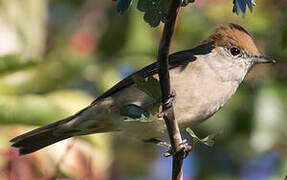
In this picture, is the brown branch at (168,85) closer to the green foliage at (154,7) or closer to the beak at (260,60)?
the green foliage at (154,7)

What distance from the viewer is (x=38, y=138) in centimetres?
450

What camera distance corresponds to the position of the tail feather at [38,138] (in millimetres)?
4383

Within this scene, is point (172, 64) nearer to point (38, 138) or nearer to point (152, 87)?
point (38, 138)

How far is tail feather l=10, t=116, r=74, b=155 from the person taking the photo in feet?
14.4

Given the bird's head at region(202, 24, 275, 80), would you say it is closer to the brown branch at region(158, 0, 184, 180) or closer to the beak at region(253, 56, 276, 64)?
the beak at region(253, 56, 276, 64)

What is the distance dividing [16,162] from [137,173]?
2446 millimetres

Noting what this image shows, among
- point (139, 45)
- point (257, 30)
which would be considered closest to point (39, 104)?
point (139, 45)

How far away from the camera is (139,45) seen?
6.04 meters

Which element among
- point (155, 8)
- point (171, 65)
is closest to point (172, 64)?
point (171, 65)

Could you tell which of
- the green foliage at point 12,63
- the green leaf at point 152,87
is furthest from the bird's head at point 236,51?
the green leaf at point 152,87

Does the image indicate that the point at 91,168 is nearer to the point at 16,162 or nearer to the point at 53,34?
the point at 16,162

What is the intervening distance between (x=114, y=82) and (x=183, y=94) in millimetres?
1709

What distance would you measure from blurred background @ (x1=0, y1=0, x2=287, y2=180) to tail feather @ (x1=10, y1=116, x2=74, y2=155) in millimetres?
84

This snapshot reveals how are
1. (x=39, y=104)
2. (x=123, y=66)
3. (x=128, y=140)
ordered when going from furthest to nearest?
(x=128, y=140) → (x=123, y=66) → (x=39, y=104)
